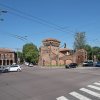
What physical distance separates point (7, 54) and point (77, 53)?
54.2 m

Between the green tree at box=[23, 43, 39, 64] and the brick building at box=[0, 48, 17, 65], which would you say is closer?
the green tree at box=[23, 43, 39, 64]

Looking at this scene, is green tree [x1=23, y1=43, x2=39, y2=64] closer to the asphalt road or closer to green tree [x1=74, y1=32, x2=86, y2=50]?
green tree [x1=74, y1=32, x2=86, y2=50]

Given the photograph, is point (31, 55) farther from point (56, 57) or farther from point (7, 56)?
point (56, 57)

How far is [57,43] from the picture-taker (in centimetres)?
15162

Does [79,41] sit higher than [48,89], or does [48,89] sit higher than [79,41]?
[79,41]

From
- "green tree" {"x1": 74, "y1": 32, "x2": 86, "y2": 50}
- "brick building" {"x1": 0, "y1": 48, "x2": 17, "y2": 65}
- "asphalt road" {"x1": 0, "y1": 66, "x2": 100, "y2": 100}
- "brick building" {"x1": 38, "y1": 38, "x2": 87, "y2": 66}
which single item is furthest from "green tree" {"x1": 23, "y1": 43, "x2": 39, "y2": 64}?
"asphalt road" {"x1": 0, "y1": 66, "x2": 100, "y2": 100}

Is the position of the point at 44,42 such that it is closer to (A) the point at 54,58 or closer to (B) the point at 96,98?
(A) the point at 54,58

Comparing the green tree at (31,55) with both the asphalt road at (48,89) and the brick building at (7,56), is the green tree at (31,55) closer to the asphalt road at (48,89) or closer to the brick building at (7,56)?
the brick building at (7,56)

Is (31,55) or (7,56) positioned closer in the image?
(31,55)

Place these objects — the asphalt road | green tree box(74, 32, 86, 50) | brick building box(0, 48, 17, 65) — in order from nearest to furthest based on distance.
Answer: the asphalt road < green tree box(74, 32, 86, 50) < brick building box(0, 48, 17, 65)

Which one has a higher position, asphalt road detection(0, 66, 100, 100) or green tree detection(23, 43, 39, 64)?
green tree detection(23, 43, 39, 64)

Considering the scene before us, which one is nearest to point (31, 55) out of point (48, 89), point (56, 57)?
point (56, 57)

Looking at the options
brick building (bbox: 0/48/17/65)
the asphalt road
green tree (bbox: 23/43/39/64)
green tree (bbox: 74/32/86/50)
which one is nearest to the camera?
the asphalt road

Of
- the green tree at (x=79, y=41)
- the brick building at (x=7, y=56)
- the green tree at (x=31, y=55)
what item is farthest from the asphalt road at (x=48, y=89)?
the brick building at (x=7, y=56)
